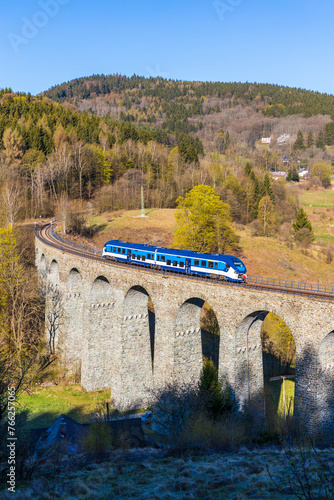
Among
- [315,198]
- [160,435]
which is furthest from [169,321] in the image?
[315,198]

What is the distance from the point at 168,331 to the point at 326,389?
1386 cm

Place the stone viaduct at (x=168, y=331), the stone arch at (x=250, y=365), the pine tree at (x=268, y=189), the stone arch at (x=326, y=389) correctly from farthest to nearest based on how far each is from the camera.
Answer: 1. the pine tree at (x=268, y=189)
2. the stone arch at (x=250, y=365)
3. the stone viaduct at (x=168, y=331)
4. the stone arch at (x=326, y=389)

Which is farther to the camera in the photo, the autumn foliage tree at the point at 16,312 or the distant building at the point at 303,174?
the distant building at the point at 303,174

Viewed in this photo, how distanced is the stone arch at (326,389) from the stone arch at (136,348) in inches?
761

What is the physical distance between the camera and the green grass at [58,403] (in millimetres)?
42062

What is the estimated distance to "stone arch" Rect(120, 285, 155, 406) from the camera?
4316cm

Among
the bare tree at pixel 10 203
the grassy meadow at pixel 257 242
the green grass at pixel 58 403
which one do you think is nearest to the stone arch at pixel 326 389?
the green grass at pixel 58 403

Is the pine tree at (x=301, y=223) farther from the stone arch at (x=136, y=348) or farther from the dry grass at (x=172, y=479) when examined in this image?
the dry grass at (x=172, y=479)

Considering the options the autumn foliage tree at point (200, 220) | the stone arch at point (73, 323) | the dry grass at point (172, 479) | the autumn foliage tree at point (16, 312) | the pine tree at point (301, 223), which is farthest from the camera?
the pine tree at point (301, 223)

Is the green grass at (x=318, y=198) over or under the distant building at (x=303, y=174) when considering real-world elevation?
under

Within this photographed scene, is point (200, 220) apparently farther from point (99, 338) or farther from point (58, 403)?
point (58, 403)

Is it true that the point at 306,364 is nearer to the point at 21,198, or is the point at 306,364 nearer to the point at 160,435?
the point at 160,435

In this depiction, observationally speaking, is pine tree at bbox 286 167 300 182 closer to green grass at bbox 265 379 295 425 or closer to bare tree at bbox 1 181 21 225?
bare tree at bbox 1 181 21 225

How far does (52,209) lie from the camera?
3947 inches
